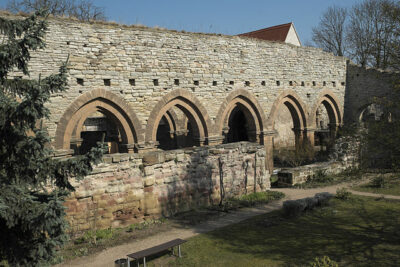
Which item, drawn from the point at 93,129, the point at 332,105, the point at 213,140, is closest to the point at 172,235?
the point at 213,140

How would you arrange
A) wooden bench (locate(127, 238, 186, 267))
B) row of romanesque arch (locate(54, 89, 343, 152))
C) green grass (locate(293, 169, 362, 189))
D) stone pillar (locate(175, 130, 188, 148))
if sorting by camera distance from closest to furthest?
wooden bench (locate(127, 238, 186, 267))
row of romanesque arch (locate(54, 89, 343, 152))
green grass (locate(293, 169, 362, 189))
stone pillar (locate(175, 130, 188, 148))

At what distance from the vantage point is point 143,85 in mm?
12266

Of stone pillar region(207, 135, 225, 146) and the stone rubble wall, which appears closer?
stone pillar region(207, 135, 225, 146)

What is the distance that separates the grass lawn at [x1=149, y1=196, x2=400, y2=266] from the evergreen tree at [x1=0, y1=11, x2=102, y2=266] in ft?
8.79

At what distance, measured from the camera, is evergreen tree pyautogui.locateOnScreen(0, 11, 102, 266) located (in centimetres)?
387

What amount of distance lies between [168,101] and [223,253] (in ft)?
24.8

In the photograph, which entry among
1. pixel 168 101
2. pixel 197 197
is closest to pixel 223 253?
pixel 197 197

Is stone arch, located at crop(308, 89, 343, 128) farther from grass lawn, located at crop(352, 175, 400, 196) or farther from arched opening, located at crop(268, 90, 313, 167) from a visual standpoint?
grass lawn, located at crop(352, 175, 400, 196)

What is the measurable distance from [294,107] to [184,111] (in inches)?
274

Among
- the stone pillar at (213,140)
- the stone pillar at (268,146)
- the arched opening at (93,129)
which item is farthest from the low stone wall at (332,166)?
the arched opening at (93,129)

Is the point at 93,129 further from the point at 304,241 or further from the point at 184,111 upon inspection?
the point at 304,241

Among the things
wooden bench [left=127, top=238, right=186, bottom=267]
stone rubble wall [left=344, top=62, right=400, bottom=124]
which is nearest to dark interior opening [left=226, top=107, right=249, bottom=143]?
stone rubble wall [left=344, top=62, right=400, bottom=124]

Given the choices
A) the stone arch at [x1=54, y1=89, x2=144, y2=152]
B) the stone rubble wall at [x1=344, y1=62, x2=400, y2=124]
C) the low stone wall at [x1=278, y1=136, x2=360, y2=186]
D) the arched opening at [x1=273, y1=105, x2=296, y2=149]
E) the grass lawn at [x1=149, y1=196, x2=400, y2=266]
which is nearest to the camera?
the grass lawn at [x1=149, y1=196, x2=400, y2=266]

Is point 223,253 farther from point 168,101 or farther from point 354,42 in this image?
point 354,42
